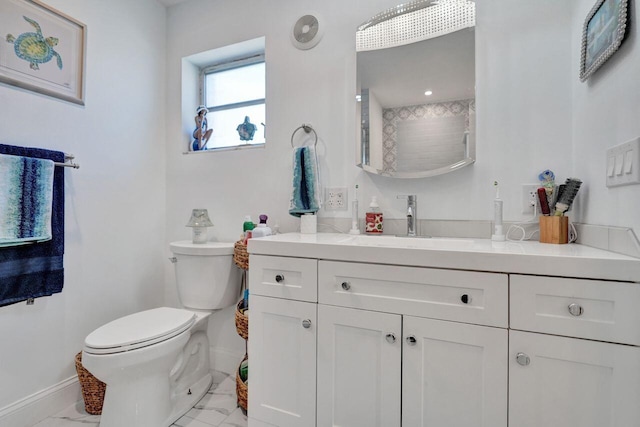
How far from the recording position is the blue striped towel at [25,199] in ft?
4.21

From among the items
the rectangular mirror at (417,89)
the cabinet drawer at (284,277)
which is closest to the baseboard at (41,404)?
the cabinet drawer at (284,277)

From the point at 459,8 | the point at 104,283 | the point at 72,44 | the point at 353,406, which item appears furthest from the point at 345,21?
the point at 104,283

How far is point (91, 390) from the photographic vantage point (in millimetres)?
1510

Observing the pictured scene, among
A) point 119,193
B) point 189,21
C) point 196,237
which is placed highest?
point 189,21

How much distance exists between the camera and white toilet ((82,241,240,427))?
124 cm

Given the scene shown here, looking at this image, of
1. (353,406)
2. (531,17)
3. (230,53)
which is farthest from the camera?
(230,53)

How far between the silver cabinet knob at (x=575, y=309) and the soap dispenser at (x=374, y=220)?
0.81m

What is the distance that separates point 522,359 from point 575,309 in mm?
198

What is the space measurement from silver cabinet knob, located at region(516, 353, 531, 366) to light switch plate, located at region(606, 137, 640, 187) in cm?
56

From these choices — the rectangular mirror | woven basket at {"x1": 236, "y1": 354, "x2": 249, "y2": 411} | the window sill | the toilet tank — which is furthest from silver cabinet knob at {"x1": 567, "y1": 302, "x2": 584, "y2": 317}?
the window sill

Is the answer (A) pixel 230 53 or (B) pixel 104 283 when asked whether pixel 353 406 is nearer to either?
(B) pixel 104 283

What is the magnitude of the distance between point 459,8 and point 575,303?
1.30 metres

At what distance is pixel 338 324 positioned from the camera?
110 centimetres

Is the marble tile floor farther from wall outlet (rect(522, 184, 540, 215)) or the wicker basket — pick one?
wall outlet (rect(522, 184, 540, 215))
